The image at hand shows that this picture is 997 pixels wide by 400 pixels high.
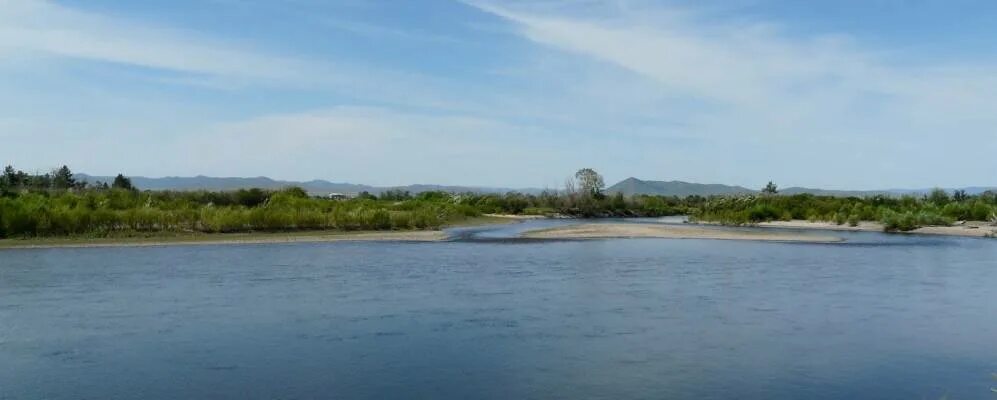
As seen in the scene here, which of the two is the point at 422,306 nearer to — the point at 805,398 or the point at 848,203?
the point at 805,398

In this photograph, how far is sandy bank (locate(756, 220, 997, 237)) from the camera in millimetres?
46500

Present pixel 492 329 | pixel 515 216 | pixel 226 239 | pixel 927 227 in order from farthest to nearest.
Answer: pixel 515 216
pixel 927 227
pixel 226 239
pixel 492 329

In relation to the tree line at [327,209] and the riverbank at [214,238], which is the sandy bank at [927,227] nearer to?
the tree line at [327,209]

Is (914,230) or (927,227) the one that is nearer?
(914,230)

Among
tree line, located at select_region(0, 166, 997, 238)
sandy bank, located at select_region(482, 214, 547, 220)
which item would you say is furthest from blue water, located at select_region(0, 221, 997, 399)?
sandy bank, located at select_region(482, 214, 547, 220)

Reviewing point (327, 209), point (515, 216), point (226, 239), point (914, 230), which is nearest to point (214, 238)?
point (226, 239)

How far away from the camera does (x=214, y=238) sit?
38219 mm

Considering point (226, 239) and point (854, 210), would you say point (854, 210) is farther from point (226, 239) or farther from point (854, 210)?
point (226, 239)

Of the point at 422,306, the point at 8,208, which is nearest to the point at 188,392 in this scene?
the point at 422,306

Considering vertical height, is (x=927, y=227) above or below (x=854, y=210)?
below

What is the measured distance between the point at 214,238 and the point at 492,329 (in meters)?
26.3

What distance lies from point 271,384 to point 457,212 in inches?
2181

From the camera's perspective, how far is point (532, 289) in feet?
69.3

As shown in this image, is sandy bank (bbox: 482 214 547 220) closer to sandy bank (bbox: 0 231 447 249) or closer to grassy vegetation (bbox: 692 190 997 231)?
grassy vegetation (bbox: 692 190 997 231)
